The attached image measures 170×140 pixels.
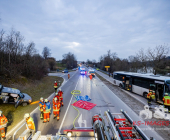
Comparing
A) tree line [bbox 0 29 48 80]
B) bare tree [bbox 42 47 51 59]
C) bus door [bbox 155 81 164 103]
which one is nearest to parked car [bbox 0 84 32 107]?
tree line [bbox 0 29 48 80]

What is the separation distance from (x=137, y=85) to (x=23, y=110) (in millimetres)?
12434

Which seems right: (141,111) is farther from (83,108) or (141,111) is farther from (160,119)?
(83,108)

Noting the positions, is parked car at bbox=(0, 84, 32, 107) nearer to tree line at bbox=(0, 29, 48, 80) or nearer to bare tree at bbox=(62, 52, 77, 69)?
tree line at bbox=(0, 29, 48, 80)

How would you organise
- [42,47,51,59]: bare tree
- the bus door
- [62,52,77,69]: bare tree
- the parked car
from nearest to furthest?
the parked car → the bus door → [42,47,51,59]: bare tree → [62,52,77,69]: bare tree

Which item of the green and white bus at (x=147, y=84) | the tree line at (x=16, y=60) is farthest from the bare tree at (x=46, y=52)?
the green and white bus at (x=147, y=84)

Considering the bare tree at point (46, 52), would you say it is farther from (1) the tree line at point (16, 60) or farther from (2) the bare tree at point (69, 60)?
(1) the tree line at point (16, 60)

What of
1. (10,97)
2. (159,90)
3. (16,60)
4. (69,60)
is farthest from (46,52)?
(159,90)

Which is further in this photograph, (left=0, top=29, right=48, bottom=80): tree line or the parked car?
(left=0, top=29, right=48, bottom=80): tree line

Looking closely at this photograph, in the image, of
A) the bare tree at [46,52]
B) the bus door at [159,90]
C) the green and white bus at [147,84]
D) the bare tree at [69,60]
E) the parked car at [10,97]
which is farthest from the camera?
the bare tree at [69,60]

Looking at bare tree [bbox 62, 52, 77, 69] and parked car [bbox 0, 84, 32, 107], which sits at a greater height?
bare tree [bbox 62, 52, 77, 69]

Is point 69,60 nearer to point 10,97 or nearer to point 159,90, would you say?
point 10,97

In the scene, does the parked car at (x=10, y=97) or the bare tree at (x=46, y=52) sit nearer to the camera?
the parked car at (x=10, y=97)

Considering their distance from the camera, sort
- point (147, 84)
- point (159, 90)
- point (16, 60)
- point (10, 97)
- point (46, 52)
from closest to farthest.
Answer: point (10, 97) < point (159, 90) < point (147, 84) < point (16, 60) < point (46, 52)

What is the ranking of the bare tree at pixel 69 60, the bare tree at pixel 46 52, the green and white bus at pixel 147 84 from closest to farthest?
the green and white bus at pixel 147 84 → the bare tree at pixel 46 52 → the bare tree at pixel 69 60
